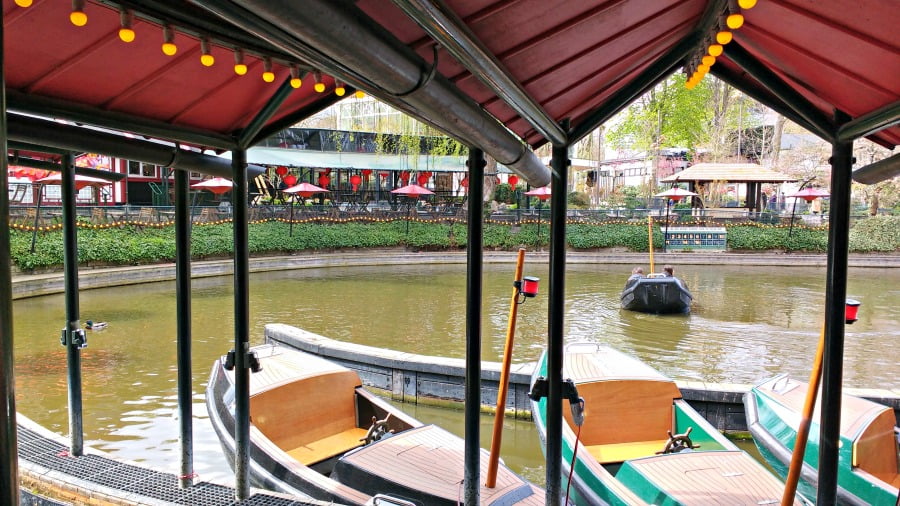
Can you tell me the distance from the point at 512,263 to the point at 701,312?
381 inches

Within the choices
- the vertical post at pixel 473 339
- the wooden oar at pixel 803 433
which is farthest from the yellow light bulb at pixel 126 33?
the wooden oar at pixel 803 433

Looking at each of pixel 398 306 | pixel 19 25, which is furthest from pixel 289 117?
pixel 398 306

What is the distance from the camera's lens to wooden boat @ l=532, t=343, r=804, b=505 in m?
3.76

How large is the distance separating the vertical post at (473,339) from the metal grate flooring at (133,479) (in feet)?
3.01

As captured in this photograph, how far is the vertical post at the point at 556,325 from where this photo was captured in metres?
3.57

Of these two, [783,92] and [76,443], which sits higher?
[783,92]

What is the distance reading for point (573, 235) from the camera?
24359 mm

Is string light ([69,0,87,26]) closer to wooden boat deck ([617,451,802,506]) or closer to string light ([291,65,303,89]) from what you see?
string light ([291,65,303,89])

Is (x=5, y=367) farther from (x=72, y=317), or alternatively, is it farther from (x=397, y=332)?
(x=397, y=332)

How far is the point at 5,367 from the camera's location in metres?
1.23

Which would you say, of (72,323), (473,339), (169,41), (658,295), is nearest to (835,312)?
(473,339)

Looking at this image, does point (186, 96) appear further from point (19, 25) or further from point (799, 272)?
point (799, 272)

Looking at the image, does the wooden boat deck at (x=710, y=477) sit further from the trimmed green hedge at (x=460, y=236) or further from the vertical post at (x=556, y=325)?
the trimmed green hedge at (x=460, y=236)

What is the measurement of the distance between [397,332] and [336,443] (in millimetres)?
6072
